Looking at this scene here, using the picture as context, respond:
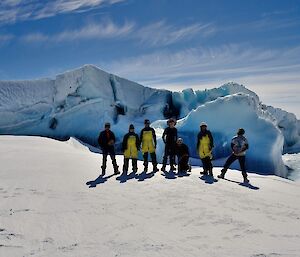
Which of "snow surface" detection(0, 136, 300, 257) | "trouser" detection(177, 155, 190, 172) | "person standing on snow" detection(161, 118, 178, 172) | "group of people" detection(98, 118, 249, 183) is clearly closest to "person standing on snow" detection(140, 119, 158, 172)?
"group of people" detection(98, 118, 249, 183)

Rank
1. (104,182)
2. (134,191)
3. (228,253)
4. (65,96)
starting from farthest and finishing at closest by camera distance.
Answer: (65,96)
(104,182)
(134,191)
(228,253)

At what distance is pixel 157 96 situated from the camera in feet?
76.2

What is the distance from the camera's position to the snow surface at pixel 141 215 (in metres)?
4.23

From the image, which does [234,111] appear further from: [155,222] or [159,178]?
[155,222]

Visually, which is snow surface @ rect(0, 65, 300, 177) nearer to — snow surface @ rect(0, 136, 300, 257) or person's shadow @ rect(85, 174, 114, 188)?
person's shadow @ rect(85, 174, 114, 188)

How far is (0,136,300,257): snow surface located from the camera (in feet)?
13.9

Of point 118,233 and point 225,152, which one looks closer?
point 118,233

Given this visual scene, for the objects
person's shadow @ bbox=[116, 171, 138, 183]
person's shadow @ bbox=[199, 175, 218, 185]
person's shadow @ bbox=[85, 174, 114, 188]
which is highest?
person's shadow @ bbox=[85, 174, 114, 188]

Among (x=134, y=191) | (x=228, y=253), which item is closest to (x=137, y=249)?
(x=228, y=253)

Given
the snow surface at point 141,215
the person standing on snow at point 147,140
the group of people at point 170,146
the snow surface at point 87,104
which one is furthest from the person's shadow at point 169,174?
the snow surface at point 87,104

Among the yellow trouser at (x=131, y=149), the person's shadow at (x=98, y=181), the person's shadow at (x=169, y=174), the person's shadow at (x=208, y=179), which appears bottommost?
the person's shadow at (x=208, y=179)

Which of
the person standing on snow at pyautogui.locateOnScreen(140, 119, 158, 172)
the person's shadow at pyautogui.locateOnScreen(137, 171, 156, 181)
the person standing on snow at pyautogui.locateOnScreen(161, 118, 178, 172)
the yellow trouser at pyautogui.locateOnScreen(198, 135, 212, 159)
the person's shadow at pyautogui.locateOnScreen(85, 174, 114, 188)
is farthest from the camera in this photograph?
the person standing on snow at pyautogui.locateOnScreen(161, 118, 178, 172)

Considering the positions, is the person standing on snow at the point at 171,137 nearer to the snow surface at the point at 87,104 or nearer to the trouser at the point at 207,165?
the trouser at the point at 207,165

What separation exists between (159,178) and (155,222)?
3.03m
